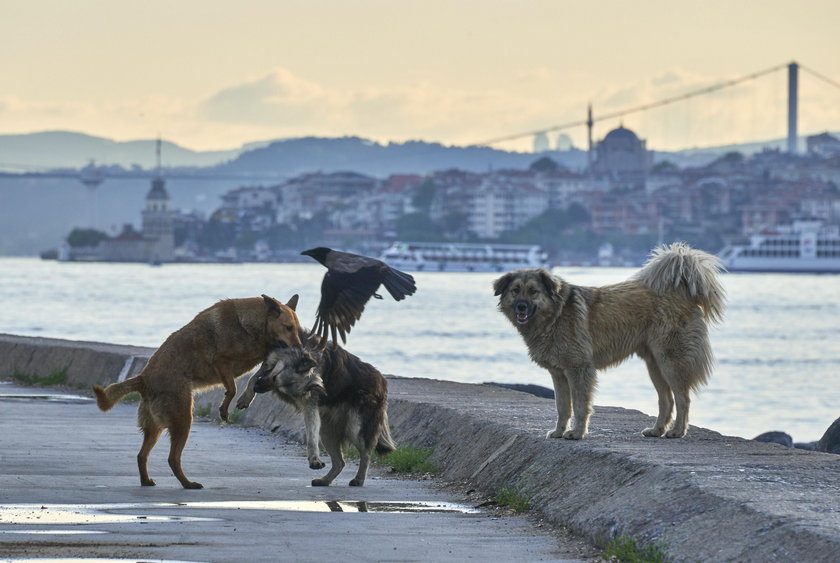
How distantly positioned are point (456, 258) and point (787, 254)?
37.3 m

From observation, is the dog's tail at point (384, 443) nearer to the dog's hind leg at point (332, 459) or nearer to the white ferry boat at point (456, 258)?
the dog's hind leg at point (332, 459)

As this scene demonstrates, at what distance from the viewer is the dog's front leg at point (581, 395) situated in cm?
970

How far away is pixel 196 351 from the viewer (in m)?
9.27

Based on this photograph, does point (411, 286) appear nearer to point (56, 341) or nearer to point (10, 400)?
point (10, 400)

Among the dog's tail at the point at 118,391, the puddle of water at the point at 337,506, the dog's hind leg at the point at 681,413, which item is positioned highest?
the dog's tail at the point at 118,391

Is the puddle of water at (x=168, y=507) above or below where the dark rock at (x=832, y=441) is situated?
above

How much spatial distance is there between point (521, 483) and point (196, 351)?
1984 mm

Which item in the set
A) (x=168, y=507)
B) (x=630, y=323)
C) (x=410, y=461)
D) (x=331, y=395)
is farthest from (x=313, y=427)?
(x=630, y=323)

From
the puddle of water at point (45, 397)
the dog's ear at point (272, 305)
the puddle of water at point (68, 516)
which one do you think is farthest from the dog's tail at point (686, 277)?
the puddle of water at point (45, 397)

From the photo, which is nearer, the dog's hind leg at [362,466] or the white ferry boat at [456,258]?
the dog's hind leg at [362,466]

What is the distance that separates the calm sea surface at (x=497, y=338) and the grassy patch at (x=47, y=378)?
43.9ft

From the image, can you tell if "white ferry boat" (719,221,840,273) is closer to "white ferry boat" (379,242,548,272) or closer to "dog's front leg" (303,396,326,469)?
"white ferry boat" (379,242,548,272)

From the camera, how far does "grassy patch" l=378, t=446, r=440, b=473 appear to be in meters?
10.5

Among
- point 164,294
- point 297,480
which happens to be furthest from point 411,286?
point 164,294
